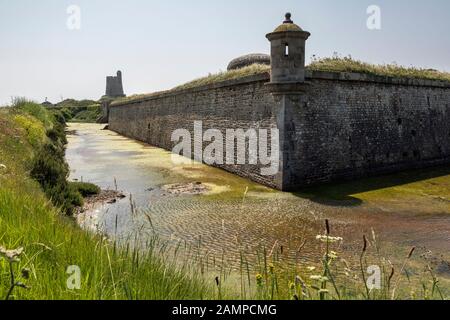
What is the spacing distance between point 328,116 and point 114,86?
2701 inches

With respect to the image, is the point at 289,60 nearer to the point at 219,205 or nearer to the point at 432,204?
the point at 219,205

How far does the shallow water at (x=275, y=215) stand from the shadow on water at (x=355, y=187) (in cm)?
3

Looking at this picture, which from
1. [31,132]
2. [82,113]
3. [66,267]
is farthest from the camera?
[82,113]

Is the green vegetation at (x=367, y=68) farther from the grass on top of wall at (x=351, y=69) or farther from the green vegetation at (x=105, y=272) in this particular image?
the green vegetation at (x=105, y=272)

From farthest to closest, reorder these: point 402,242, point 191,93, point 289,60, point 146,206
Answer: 1. point 191,93
2. point 289,60
3. point 146,206
4. point 402,242

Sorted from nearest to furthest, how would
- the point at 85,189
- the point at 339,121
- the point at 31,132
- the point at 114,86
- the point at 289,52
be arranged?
1. the point at 85,189
2. the point at 289,52
3. the point at 339,121
4. the point at 31,132
5. the point at 114,86

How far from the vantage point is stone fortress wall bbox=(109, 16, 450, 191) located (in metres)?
11.3

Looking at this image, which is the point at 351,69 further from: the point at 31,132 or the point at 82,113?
the point at 82,113

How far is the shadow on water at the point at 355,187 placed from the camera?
1019 centimetres

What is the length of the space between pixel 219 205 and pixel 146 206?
196 centimetres

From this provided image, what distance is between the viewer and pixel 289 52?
1086 cm

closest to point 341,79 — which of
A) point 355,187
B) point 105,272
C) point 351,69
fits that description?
point 351,69
